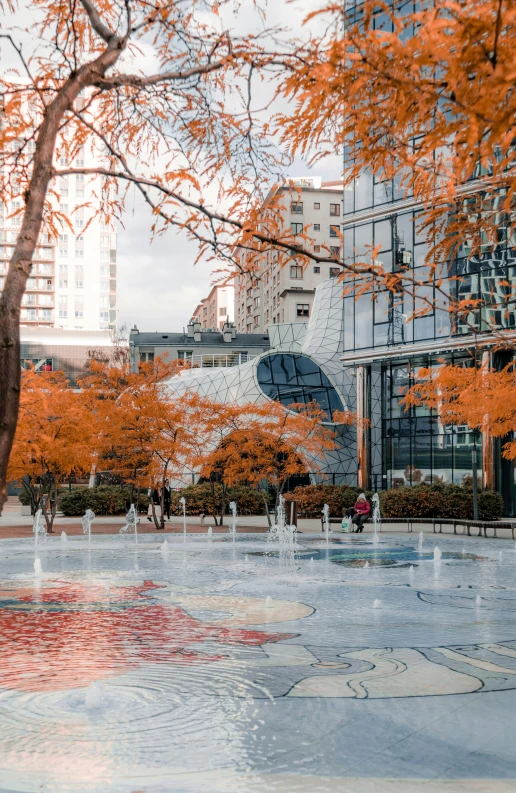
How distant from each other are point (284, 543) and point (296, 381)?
101 ft

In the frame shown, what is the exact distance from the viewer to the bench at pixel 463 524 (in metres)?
26.0

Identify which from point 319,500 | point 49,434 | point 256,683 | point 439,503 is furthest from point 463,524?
point 256,683

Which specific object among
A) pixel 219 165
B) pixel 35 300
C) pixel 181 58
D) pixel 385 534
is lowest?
pixel 385 534

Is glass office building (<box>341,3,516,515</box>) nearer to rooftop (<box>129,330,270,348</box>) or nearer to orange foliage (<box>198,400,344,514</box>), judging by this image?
orange foliage (<box>198,400,344,514</box>)

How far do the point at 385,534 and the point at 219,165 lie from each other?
23.1 metres

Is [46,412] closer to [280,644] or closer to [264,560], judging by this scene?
[264,560]

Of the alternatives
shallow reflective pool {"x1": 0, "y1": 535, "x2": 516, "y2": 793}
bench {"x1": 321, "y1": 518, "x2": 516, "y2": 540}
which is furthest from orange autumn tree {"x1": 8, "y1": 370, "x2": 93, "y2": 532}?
shallow reflective pool {"x1": 0, "y1": 535, "x2": 516, "y2": 793}

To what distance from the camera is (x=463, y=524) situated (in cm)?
2716

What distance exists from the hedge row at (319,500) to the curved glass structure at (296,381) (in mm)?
11951

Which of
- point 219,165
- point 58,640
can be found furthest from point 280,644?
point 219,165

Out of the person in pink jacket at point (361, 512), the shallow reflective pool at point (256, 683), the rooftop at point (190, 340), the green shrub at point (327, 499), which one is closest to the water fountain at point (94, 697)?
the shallow reflective pool at point (256, 683)

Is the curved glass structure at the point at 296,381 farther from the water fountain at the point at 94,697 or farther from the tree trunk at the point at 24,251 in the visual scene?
the tree trunk at the point at 24,251

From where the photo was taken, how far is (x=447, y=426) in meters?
38.4

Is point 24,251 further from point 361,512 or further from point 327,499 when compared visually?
point 327,499
